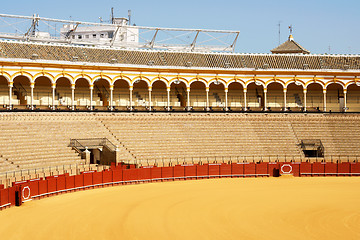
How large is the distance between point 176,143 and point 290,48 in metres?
26.0

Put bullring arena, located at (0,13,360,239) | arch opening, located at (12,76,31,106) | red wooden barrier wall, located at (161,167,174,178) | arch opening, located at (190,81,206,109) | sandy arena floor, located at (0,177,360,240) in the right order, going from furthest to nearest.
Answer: arch opening, located at (190,81,206,109) < arch opening, located at (12,76,31,106) < red wooden barrier wall, located at (161,167,174,178) < bullring arena, located at (0,13,360,239) < sandy arena floor, located at (0,177,360,240)

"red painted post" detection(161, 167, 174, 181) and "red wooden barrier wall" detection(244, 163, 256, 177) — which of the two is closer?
"red painted post" detection(161, 167, 174, 181)

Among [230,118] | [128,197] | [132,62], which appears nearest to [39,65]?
[132,62]

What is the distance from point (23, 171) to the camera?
110 feet

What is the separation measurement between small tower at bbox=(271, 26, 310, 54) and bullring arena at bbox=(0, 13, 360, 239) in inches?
5.1

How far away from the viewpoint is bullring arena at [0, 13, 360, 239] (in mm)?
21906

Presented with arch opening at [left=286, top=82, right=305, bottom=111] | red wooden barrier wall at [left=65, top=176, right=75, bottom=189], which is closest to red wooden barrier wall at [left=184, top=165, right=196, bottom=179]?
red wooden barrier wall at [left=65, top=176, right=75, bottom=189]

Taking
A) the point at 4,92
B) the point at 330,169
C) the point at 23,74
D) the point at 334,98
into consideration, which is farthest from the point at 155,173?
the point at 334,98

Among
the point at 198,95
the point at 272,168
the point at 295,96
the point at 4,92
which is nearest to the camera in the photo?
the point at 272,168

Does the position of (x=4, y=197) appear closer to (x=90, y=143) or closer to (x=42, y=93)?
(x=90, y=143)

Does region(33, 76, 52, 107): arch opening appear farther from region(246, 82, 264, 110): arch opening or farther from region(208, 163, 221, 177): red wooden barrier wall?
region(246, 82, 264, 110): arch opening

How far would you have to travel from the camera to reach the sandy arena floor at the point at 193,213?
63.3 feet

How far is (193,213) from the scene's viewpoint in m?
23.1

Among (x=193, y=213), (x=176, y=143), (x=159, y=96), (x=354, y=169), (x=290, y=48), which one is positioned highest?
(x=290, y=48)
